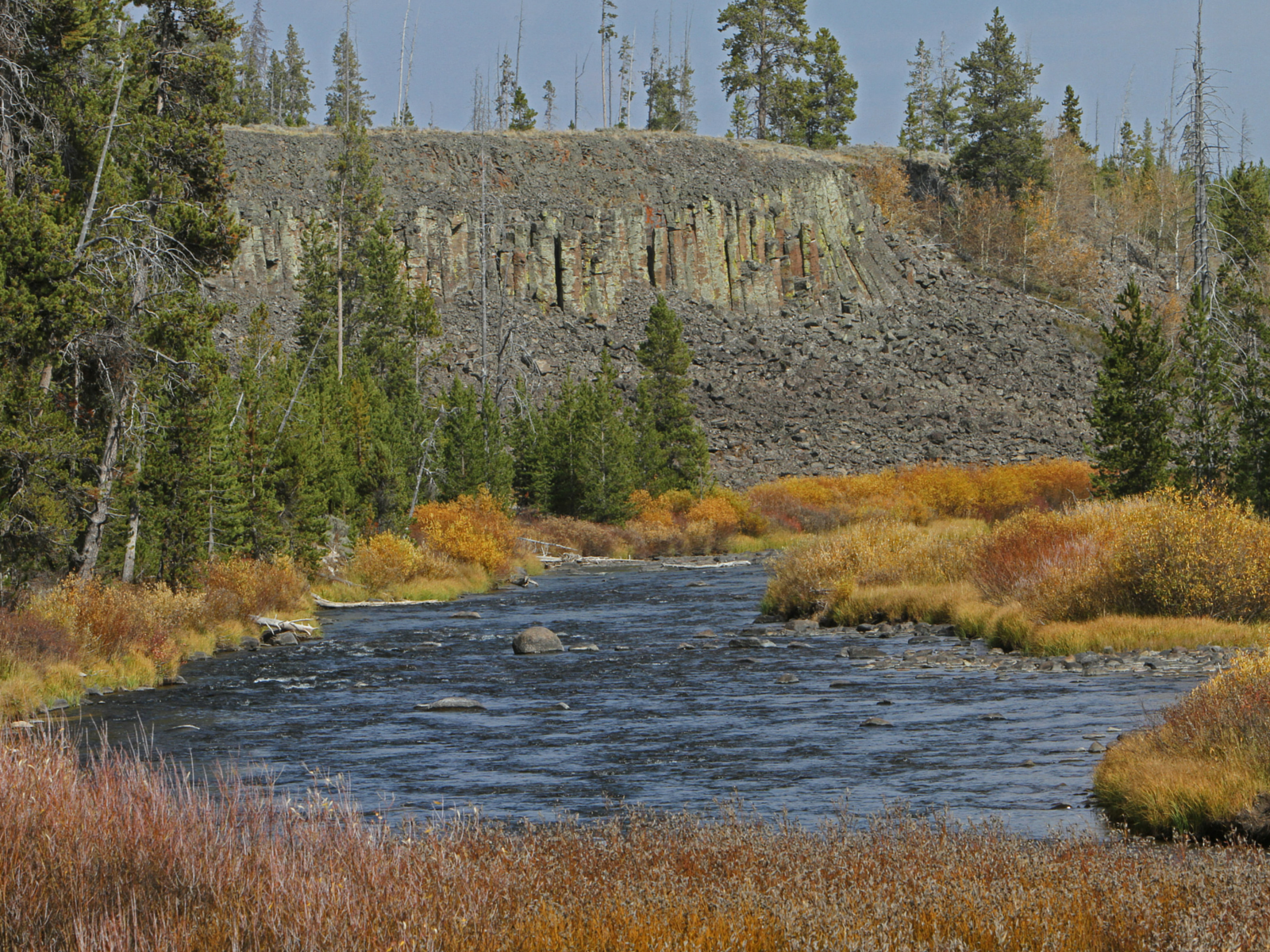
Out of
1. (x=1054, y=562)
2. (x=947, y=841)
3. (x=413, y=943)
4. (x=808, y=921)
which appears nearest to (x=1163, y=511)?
(x=1054, y=562)

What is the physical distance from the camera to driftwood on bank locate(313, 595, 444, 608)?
36.7 metres

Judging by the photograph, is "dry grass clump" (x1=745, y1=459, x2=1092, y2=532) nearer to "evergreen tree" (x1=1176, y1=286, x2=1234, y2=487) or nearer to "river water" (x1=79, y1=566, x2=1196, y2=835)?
"evergreen tree" (x1=1176, y1=286, x2=1234, y2=487)

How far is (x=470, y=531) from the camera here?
44.8 metres

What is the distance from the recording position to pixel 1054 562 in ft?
83.6

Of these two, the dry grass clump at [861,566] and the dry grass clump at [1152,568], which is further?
the dry grass clump at [861,566]

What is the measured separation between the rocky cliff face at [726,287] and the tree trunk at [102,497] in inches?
2164

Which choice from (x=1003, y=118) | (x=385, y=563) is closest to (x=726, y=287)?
(x=1003, y=118)

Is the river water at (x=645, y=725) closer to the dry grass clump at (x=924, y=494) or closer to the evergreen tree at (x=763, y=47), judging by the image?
the dry grass clump at (x=924, y=494)

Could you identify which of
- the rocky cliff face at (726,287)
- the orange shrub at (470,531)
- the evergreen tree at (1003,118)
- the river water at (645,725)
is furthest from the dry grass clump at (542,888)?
the evergreen tree at (1003,118)

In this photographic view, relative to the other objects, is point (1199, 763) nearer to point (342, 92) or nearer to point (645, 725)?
point (645, 725)

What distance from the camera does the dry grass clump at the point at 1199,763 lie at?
1078cm

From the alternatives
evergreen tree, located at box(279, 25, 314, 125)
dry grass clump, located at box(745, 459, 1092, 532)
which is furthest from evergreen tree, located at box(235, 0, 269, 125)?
dry grass clump, located at box(745, 459, 1092, 532)

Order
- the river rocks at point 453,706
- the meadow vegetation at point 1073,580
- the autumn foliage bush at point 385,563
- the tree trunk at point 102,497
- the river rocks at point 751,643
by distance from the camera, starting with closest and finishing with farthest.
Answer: the river rocks at point 453,706, the meadow vegetation at point 1073,580, the tree trunk at point 102,497, the river rocks at point 751,643, the autumn foliage bush at point 385,563

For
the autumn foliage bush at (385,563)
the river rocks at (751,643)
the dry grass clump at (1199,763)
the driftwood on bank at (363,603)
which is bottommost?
the driftwood on bank at (363,603)
